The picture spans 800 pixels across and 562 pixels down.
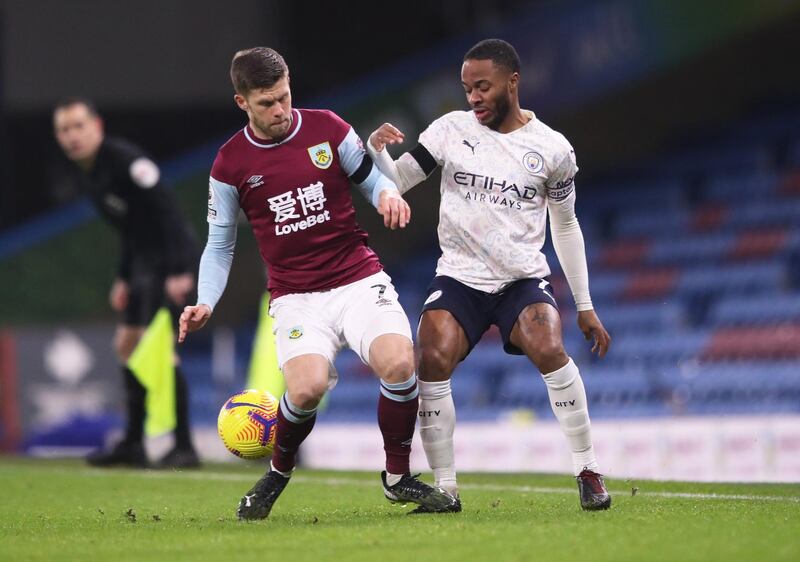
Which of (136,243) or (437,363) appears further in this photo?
(136,243)

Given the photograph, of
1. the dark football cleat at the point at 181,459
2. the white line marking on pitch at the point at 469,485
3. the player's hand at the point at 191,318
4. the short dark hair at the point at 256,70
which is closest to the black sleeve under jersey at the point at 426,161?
the short dark hair at the point at 256,70

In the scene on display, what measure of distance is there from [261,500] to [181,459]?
3.65 m

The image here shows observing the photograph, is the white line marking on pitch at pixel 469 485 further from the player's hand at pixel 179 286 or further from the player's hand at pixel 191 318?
the player's hand at pixel 191 318

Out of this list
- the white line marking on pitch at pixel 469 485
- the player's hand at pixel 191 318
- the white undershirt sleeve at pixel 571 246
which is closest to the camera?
the player's hand at pixel 191 318

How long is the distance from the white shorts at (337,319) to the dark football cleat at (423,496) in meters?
0.52

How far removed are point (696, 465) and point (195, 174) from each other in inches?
272

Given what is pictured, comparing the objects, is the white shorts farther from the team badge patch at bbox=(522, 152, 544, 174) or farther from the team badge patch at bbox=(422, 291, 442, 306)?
the team badge patch at bbox=(522, 152, 544, 174)

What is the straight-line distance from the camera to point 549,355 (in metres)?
5.79

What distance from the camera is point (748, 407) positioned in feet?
42.9

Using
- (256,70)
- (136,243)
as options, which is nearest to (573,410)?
(256,70)

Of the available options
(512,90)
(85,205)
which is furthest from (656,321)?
(512,90)

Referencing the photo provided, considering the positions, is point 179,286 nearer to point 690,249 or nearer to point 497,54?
point 497,54

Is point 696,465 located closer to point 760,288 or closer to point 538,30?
point 760,288

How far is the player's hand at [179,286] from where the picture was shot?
30.3 feet
